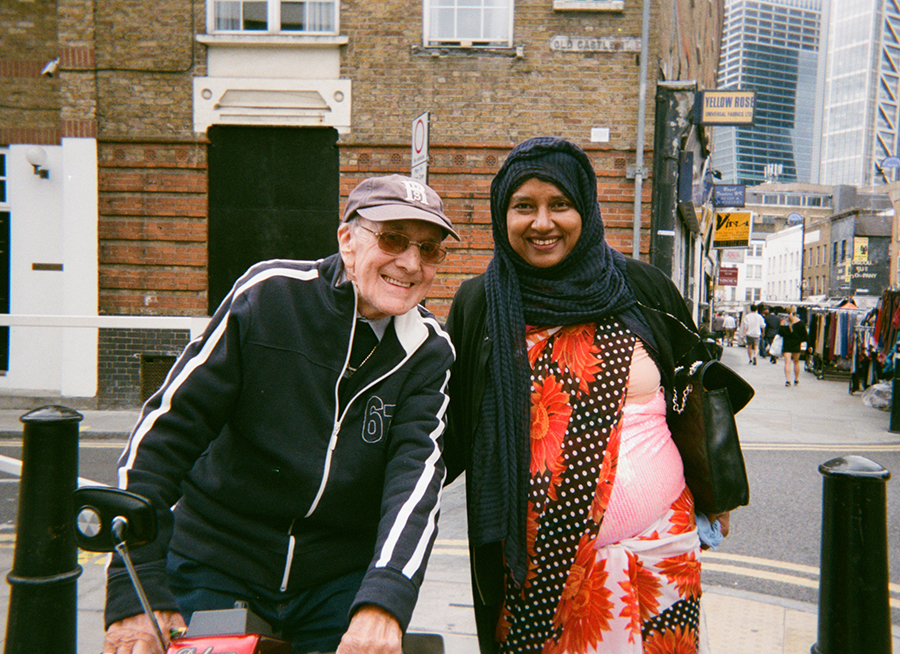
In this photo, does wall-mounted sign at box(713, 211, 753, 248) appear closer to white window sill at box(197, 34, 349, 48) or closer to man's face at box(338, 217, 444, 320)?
white window sill at box(197, 34, 349, 48)

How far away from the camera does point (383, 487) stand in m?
1.68

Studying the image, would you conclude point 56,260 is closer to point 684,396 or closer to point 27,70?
point 27,70

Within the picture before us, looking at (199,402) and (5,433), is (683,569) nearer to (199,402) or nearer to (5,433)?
(199,402)

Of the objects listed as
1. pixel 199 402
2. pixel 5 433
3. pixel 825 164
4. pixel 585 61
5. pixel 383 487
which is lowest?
pixel 5 433

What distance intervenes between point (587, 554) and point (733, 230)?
2187 centimetres

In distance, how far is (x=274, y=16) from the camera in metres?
9.84

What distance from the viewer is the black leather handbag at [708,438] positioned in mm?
2070

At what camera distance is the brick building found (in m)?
9.70

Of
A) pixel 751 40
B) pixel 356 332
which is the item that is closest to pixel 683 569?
pixel 356 332

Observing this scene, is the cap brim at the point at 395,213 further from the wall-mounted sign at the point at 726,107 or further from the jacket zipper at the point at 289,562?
the wall-mounted sign at the point at 726,107

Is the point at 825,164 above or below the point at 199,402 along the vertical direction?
above

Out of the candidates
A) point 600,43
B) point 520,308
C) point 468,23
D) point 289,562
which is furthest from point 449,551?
point 468,23

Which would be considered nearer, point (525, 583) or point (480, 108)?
point (525, 583)

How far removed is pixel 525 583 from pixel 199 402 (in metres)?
1.00
